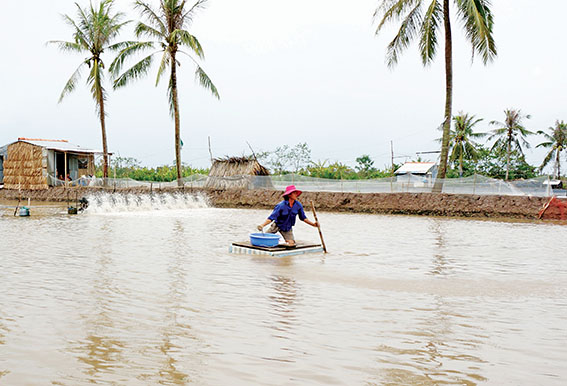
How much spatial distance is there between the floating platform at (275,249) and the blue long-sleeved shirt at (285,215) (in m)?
0.48

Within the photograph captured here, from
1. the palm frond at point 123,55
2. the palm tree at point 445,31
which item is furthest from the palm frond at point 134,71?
the palm tree at point 445,31

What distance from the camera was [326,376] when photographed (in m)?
3.61

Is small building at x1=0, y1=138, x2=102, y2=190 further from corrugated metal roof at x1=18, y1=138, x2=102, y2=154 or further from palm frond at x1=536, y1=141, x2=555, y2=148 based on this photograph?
palm frond at x1=536, y1=141, x2=555, y2=148

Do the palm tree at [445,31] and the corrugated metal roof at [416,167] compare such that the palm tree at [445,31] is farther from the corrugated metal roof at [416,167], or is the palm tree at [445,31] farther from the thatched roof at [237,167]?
the corrugated metal roof at [416,167]

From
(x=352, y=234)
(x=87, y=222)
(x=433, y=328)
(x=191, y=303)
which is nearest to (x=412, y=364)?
(x=433, y=328)

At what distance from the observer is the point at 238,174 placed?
2875 centimetres

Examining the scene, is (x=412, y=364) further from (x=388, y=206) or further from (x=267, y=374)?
(x=388, y=206)

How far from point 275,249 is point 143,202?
16.5m

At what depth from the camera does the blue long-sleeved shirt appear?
9625 mm

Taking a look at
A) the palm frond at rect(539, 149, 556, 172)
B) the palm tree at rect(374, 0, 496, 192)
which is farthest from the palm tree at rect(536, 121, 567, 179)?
the palm tree at rect(374, 0, 496, 192)

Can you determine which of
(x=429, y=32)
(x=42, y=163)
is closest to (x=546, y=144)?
(x=429, y=32)

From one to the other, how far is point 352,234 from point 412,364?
9.85m

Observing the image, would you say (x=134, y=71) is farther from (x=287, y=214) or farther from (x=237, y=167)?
(x=287, y=214)

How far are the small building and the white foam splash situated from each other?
28.9 feet
